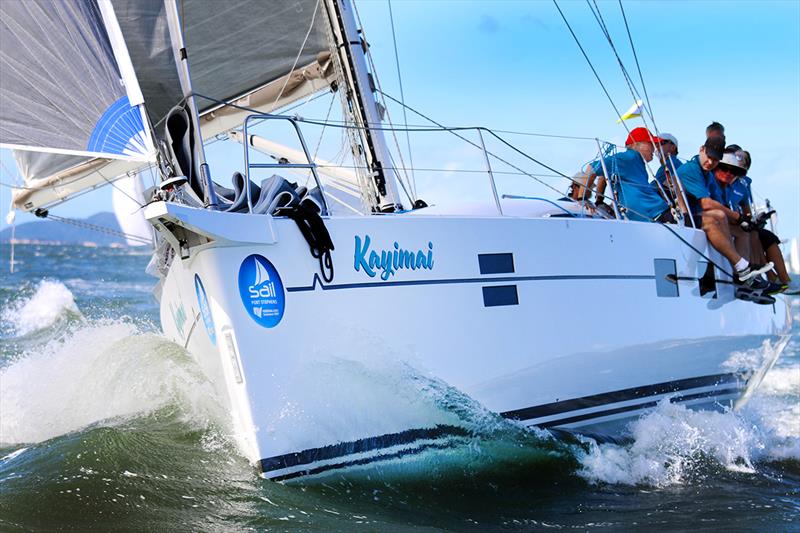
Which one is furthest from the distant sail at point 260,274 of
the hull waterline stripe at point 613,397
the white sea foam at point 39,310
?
the white sea foam at point 39,310

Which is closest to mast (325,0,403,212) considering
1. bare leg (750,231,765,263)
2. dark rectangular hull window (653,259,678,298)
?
dark rectangular hull window (653,259,678,298)

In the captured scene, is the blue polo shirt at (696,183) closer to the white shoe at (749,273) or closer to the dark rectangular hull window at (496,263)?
the white shoe at (749,273)

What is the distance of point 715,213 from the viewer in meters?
7.31

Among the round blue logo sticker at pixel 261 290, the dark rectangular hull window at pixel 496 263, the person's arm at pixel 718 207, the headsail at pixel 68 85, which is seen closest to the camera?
the headsail at pixel 68 85

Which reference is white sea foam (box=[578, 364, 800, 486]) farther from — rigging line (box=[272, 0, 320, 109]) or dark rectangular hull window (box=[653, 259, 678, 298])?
rigging line (box=[272, 0, 320, 109])

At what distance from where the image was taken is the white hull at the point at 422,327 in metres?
4.77

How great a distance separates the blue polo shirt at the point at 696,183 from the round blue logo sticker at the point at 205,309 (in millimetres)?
4226

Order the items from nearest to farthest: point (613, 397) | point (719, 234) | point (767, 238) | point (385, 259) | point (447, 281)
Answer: point (385, 259)
point (447, 281)
point (613, 397)
point (719, 234)
point (767, 238)

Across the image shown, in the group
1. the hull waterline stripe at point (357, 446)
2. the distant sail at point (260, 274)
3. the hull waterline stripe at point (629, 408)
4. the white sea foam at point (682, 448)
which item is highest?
the distant sail at point (260, 274)

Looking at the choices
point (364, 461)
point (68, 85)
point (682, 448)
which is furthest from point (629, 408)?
point (68, 85)

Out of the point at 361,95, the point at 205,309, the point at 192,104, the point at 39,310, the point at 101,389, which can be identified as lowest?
the point at 101,389

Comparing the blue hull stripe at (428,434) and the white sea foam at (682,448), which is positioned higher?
the blue hull stripe at (428,434)

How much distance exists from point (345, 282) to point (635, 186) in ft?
10.9

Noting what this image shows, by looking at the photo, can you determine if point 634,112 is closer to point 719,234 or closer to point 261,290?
point 719,234
